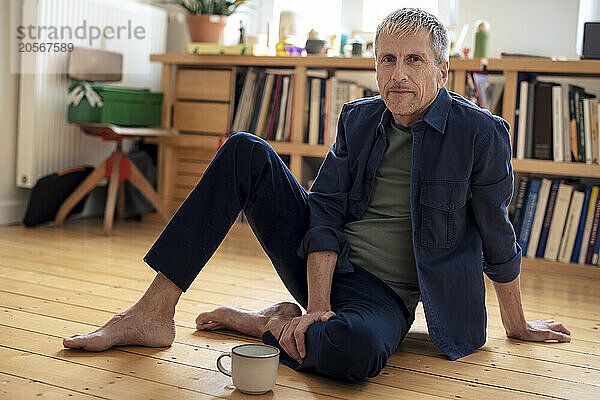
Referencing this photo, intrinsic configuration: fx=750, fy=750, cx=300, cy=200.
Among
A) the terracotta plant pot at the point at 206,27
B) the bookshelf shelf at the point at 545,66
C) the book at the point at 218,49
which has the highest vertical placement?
the terracotta plant pot at the point at 206,27

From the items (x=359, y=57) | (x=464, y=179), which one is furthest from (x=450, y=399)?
(x=359, y=57)

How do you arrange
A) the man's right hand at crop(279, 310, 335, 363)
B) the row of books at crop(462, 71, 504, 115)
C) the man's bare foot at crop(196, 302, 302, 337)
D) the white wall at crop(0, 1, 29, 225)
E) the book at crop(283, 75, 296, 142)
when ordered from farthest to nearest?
the book at crop(283, 75, 296, 142) < the white wall at crop(0, 1, 29, 225) < the row of books at crop(462, 71, 504, 115) < the man's bare foot at crop(196, 302, 302, 337) < the man's right hand at crop(279, 310, 335, 363)

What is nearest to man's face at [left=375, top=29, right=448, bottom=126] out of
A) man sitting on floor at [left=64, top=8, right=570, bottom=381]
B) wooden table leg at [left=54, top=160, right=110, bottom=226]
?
man sitting on floor at [left=64, top=8, right=570, bottom=381]

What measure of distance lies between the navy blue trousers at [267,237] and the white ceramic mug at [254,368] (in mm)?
133

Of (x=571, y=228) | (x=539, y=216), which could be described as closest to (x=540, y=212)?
(x=539, y=216)

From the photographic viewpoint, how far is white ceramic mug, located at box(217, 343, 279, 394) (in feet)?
4.47

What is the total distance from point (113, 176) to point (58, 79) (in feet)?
1.73

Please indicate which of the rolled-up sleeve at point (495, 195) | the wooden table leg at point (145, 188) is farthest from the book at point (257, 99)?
the rolled-up sleeve at point (495, 195)

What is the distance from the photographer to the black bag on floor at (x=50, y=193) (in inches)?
129

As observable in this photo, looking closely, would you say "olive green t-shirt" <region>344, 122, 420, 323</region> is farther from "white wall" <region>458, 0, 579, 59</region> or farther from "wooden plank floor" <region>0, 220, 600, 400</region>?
"white wall" <region>458, 0, 579, 59</region>

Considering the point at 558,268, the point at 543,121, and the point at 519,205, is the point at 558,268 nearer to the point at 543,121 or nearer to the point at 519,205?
the point at 519,205

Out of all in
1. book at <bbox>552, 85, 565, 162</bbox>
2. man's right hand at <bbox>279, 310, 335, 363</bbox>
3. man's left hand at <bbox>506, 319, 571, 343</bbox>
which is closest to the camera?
man's right hand at <bbox>279, 310, 335, 363</bbox>

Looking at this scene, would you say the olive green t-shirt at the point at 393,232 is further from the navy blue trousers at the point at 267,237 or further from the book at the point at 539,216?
the book at the point at 539,216

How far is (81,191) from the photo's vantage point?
333cm
